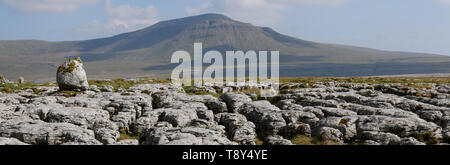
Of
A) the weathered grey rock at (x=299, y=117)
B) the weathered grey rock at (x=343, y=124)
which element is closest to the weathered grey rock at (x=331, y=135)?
the weathered grey rock at (x=343, y=124)

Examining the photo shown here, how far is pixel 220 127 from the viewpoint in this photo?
26.0m

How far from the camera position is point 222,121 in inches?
1126

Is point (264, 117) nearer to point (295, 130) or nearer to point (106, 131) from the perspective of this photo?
point (295, 130)

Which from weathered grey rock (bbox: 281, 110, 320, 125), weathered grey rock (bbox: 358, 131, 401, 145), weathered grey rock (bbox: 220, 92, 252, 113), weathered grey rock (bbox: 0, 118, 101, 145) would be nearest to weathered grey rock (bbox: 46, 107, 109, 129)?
weathered grey rock (bbox: 0, 118, 101, 145)

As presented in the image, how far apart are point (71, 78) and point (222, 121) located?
24.0 meters

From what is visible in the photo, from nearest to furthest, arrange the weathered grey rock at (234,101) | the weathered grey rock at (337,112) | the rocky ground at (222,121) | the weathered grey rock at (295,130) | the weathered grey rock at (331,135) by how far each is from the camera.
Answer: the rocky ground at (222,121) < the weathered grey rock at (331,135) < the weathered grey rock at (295,130) < the weathered grey rock at (337,112) < the weathered grey rock at (234,101)

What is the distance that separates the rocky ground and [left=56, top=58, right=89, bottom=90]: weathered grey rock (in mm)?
5747

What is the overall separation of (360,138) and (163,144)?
581 inches

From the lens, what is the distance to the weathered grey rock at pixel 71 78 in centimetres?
4160

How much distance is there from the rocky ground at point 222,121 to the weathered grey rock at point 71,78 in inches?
226

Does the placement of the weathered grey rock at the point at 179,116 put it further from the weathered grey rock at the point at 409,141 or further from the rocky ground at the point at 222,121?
the weathered grey rock at the point at 409,141
